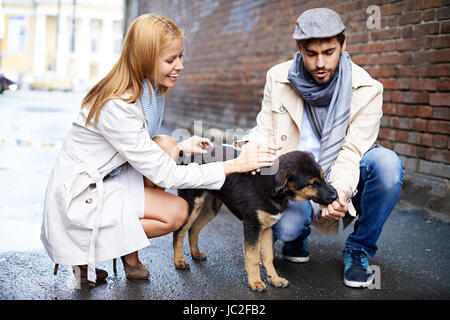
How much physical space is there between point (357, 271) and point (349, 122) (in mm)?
1063

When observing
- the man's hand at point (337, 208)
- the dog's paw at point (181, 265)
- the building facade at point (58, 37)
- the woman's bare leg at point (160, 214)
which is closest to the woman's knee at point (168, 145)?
the woman's bare leg at point (160, 214)

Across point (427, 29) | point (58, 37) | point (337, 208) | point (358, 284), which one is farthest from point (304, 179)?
point (58, 37)

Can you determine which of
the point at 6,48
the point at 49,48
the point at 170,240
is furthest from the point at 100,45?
the point at 170,240

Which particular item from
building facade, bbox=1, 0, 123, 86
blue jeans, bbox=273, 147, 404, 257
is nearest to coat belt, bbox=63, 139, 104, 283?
blue jeans, bbox=273, 147, 404, 257

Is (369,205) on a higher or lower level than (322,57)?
lower

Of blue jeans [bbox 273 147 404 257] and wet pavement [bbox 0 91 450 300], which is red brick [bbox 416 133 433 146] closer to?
wet pavement [bbox 0 91 450 300]

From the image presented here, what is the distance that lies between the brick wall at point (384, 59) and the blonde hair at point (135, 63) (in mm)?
3252

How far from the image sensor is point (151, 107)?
3.47 m

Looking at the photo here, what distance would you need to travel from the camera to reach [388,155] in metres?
3.65

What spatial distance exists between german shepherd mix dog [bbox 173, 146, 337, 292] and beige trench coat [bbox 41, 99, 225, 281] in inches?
9.0

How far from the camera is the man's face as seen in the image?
3584 mm

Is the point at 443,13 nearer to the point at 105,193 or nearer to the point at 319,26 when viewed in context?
the point at 319,26
